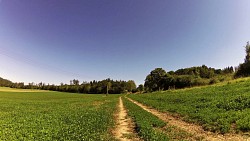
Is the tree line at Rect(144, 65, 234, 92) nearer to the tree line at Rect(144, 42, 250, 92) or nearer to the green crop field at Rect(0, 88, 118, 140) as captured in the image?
the tree line at Rect(144, 42, 250, 92)

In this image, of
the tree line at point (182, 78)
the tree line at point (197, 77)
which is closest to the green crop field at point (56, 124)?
the tree line at point (197, 77)

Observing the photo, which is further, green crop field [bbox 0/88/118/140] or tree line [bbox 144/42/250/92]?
tree line [bbox 144/42/250/92]

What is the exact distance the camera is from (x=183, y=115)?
1927cm

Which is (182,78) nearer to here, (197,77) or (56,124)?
(197,77)

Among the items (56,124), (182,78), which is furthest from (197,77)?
(56,124)

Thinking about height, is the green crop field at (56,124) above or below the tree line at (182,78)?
below

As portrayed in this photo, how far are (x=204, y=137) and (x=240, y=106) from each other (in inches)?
274

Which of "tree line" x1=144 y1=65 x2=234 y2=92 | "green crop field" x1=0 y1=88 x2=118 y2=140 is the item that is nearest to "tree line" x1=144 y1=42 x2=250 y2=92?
"tree line" x1=144 y1=65 x2=234 y2=92

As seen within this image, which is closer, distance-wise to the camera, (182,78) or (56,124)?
(56,124)

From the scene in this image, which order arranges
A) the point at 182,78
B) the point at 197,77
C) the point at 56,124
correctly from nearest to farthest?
1. the point at 56,124
2. the point at 197,77
3. the point at 182,78

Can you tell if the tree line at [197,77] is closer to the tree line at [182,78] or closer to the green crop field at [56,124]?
the tree line at [182,78]

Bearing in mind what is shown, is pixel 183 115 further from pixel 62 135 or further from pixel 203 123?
pixel 62 135

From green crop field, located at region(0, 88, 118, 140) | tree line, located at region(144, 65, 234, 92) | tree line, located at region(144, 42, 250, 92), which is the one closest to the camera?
green crop field, located at region(0, 88, 118, 140)

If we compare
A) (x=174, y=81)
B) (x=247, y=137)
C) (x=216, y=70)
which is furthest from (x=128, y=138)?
(x=216, y=70)
